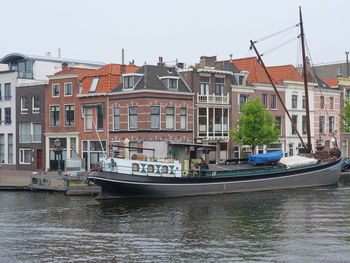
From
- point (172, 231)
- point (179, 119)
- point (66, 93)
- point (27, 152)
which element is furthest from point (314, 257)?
point (27, 152)

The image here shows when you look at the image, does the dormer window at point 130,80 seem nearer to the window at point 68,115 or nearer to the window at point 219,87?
the window at point 68,115

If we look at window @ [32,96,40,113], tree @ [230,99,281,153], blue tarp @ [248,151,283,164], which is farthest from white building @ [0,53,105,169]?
blue tarp @ [248,151,283,164]

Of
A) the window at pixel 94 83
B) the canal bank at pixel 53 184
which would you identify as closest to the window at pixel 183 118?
the window at pixel 94 83

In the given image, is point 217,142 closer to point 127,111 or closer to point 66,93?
point 127,111

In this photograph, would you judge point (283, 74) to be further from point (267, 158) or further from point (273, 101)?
point (267, 158)

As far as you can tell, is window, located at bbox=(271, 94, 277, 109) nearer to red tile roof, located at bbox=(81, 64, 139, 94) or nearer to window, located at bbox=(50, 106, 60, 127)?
red tile roof, located at bbox=(81, 64, 139, 94)

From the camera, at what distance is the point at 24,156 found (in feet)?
212

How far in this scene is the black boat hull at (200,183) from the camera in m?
40.6

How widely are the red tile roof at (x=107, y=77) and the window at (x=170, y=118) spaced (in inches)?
249

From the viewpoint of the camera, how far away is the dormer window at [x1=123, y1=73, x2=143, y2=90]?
5490cm

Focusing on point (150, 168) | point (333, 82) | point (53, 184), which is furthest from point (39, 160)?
point (333, 82)

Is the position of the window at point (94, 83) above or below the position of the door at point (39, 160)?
above

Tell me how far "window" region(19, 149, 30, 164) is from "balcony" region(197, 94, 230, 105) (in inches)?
835

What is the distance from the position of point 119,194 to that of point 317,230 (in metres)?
16.7
